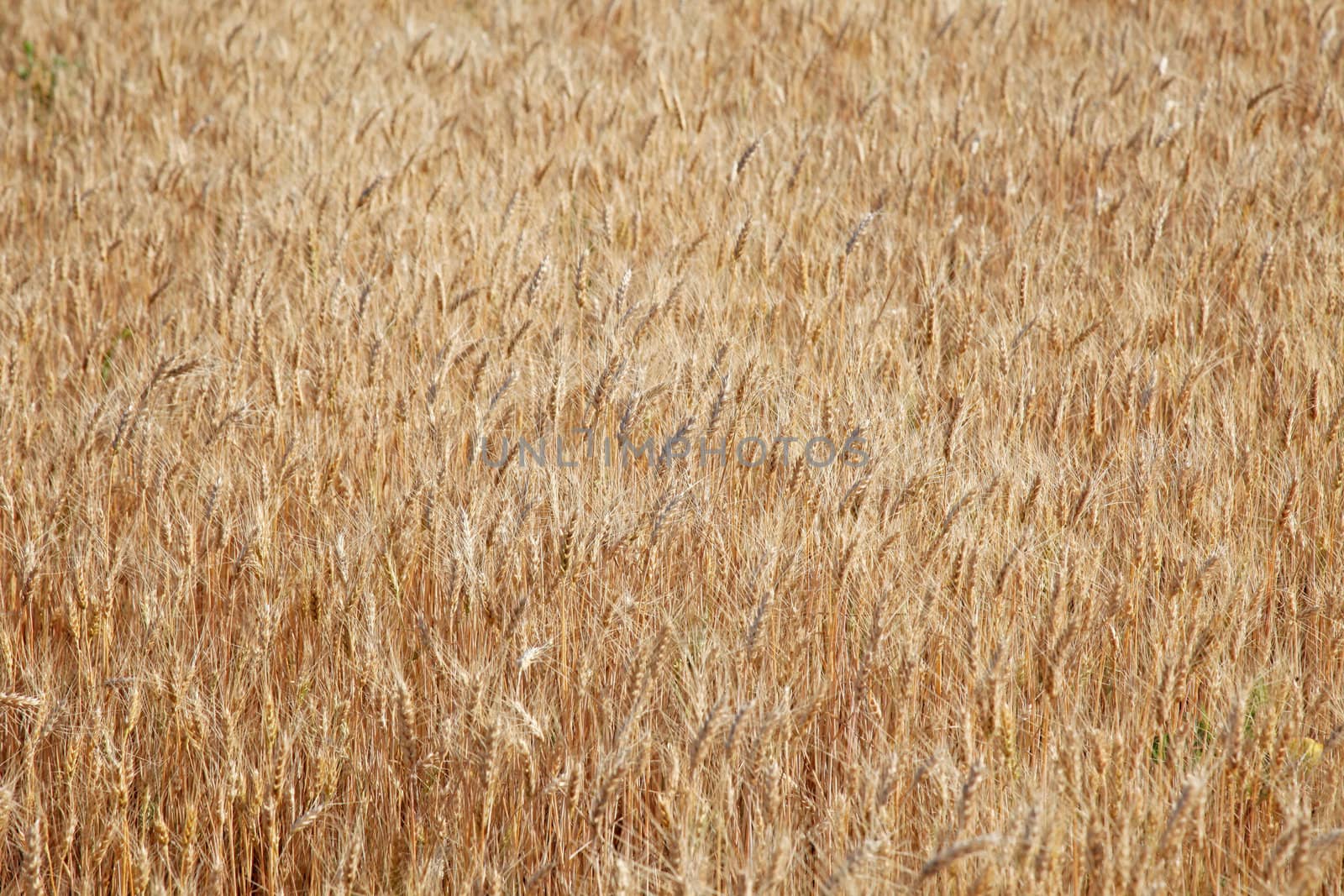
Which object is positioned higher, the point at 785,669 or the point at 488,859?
the point at 785,669

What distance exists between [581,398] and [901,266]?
1.16 m

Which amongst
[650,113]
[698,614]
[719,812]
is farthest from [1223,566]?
[650,113]

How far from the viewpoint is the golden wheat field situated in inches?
59.5

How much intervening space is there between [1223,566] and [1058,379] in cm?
74

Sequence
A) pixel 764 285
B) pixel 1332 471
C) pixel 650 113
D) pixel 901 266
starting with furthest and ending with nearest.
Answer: pixel 650 113 < pixel 901 266 < pixel 764 285 < pixel 1332 471

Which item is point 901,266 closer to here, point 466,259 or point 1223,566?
point 466,259

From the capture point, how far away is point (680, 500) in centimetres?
191

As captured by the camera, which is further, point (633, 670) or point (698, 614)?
point (698, 614)

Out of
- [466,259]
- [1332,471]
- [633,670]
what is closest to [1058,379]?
[1332,471]

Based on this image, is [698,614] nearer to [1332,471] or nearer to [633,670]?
[633,670]

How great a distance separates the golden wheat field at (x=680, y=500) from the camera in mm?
1511

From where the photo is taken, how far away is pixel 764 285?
3051mm

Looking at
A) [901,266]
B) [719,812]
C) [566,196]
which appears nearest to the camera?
[719,812]

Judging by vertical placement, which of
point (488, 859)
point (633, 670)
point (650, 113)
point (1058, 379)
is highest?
point (650, 113)
